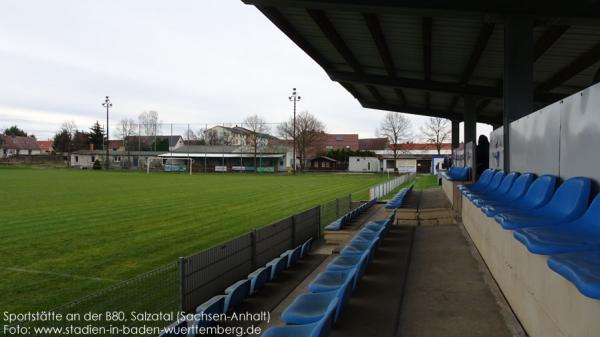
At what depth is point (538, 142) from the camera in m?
5.69

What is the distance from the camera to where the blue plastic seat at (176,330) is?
4.67 metres

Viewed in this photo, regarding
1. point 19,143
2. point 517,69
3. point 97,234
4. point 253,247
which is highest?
point 19,143

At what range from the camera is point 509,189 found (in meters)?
5.99

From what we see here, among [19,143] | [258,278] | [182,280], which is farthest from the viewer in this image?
[19,143]

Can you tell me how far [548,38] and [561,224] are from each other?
906 centimetres

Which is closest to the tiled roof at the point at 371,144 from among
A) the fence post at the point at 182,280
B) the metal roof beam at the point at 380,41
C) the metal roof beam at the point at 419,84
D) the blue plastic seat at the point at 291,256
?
the metal roof beam at the point at 419,84

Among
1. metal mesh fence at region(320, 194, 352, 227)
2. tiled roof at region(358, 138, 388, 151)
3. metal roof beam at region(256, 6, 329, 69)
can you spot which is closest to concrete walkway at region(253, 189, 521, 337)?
metal roof beam at region(256, 6, 329, 69)

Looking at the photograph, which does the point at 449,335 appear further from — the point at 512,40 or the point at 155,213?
the point at 155,213

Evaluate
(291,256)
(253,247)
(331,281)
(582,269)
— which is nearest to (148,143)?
(291,256)

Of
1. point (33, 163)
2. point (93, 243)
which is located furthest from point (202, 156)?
point (93, 243)

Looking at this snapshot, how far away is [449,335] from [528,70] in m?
5.85

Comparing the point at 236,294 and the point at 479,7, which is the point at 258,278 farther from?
the point at 479,7

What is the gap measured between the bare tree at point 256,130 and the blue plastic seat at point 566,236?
248 feet

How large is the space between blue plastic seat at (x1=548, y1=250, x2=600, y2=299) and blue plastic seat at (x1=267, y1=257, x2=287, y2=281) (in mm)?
6098
